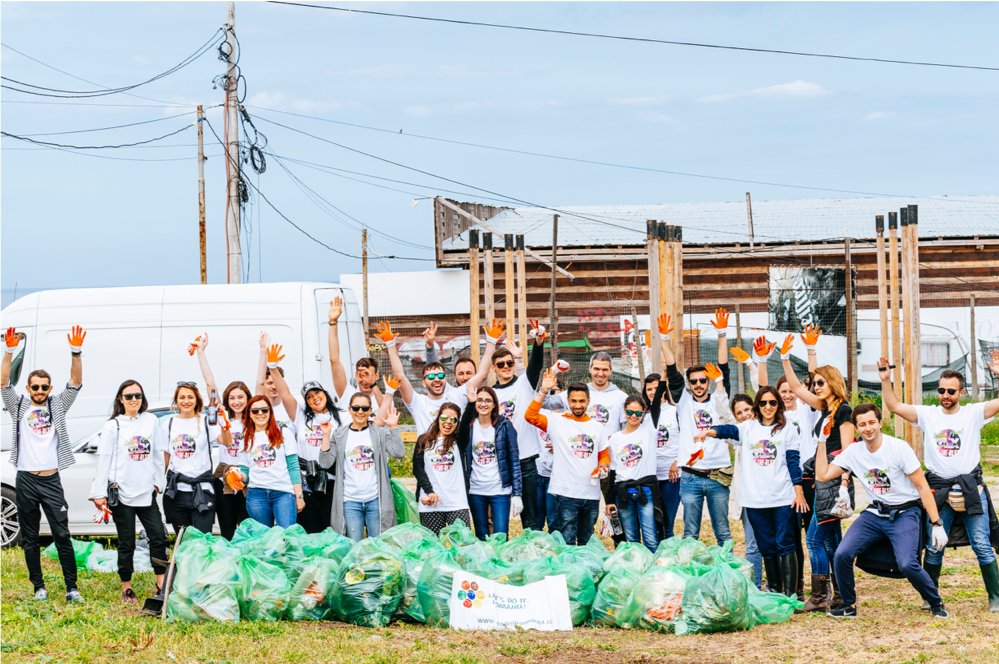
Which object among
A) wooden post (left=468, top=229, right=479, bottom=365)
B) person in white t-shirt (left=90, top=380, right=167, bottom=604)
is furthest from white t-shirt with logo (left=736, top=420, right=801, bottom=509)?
wooden post (left=468, top=229, right=479, bottom=365)

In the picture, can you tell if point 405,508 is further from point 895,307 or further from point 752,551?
point 895,307

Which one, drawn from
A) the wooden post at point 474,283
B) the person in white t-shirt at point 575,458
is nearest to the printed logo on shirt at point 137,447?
the person in white t-shirt at point 575,458

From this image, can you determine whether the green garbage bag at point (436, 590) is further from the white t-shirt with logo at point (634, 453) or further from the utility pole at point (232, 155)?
the utility pole at point (232, 155)

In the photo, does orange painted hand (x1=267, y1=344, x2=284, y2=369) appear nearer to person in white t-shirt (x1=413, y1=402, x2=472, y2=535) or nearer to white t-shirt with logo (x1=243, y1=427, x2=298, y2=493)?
white t-shirt with logo (x1=243, y1=427, x2=298, y2=493)

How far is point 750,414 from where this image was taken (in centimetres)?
845

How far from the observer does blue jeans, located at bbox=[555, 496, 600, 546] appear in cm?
880

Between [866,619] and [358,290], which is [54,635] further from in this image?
[358,290]

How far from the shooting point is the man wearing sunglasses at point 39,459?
27.6 ft

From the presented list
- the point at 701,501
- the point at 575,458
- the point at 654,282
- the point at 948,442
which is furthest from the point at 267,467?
the point at 654,282

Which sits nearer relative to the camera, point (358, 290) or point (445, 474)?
point (445, 474)

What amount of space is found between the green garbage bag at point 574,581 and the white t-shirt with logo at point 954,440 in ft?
7.93

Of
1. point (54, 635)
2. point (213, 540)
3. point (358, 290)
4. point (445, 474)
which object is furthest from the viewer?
point (358, 290)

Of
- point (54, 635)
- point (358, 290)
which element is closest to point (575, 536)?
point (54, 635)

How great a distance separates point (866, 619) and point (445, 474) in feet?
10.2
